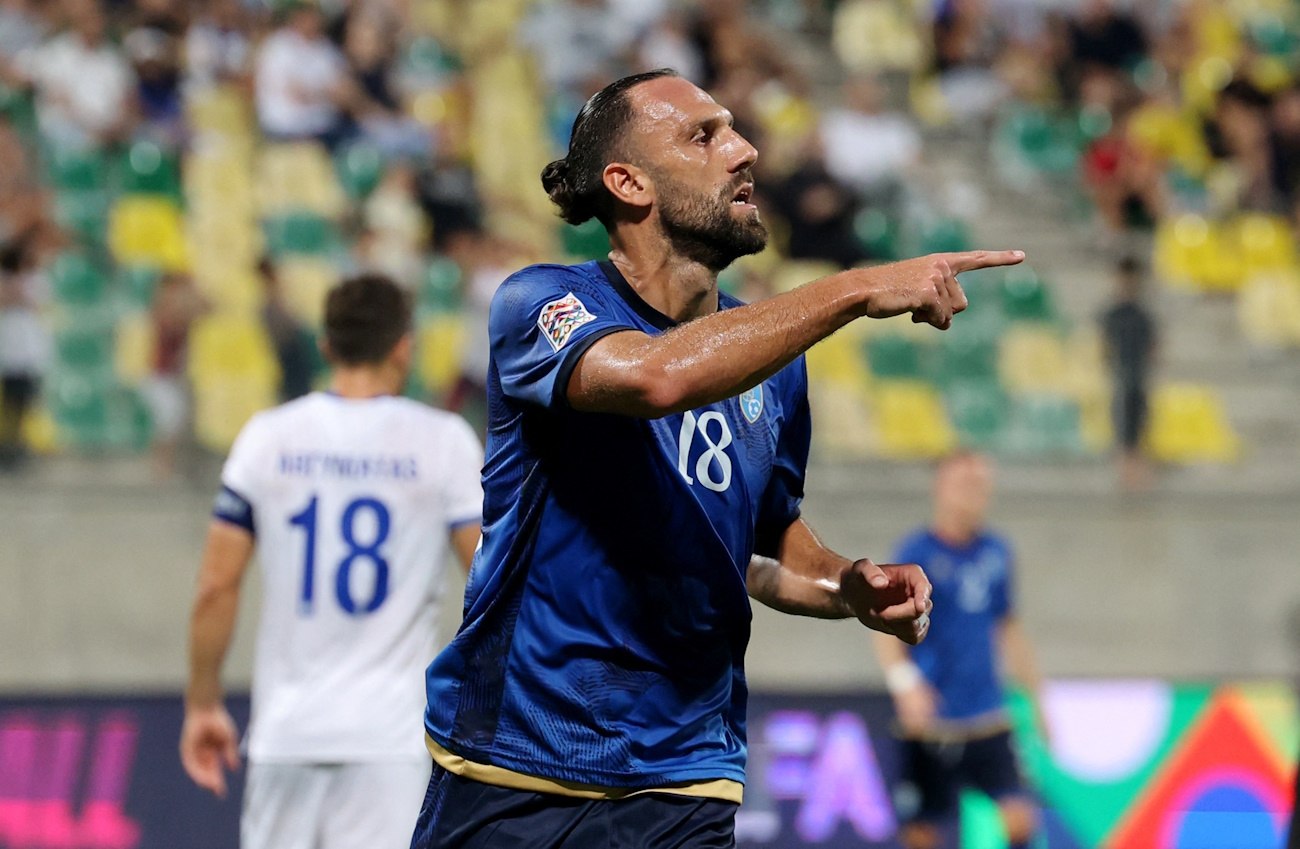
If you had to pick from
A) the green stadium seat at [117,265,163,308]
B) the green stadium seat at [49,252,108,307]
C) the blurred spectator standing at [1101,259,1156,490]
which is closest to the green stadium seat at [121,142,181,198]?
the green stadium seat at [117,265,163,308]

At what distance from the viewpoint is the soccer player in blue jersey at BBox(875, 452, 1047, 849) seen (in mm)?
8227

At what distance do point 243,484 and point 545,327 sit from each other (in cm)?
227

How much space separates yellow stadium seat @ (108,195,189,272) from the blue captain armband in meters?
7.62

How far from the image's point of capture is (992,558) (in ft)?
27.7

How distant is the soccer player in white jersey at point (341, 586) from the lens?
192 inches

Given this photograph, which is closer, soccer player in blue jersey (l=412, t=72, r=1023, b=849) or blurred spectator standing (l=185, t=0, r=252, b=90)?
soccer player in blue jersey (l=412, t=72, r=1023, b=849)

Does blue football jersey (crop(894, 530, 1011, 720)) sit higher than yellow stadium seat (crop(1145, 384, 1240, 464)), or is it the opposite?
yellow stadium seat (crop(1145, 384, 1240, 464))

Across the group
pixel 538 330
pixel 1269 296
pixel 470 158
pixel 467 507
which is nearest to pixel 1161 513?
pixel 1269 296

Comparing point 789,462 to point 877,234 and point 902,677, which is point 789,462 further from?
point 877,234

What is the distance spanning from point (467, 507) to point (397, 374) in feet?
1.54

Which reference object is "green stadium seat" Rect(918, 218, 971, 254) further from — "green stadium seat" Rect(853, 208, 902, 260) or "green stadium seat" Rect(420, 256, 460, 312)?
"green stadium seat" Rect(420, 256, 460, 312)

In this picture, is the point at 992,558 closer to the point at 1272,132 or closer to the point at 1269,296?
the point at 1269,296

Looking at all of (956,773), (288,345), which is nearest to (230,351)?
(288,345)

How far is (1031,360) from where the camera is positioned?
11.9m
